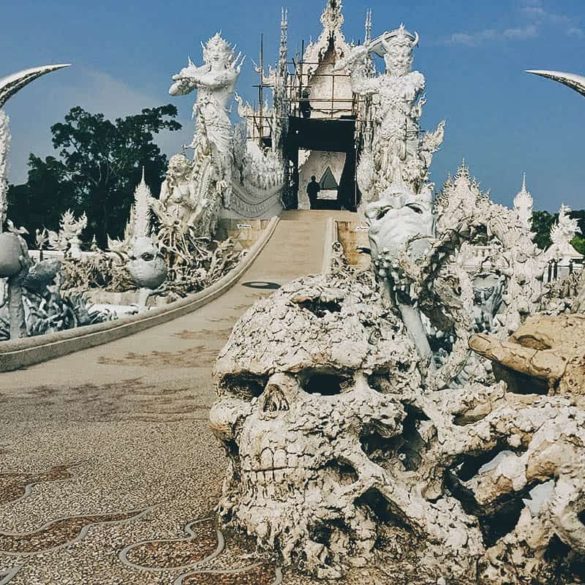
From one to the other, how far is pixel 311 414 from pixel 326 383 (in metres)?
0.28

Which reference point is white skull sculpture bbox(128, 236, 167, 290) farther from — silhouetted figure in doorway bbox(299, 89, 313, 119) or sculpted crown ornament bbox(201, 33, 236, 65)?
silhouetted figure in doorway bbox(299, 89, 313, 119)

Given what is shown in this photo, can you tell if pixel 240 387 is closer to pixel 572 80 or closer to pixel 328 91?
pixel 572 80

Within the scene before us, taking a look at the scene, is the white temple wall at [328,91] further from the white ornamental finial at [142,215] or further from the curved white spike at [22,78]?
the curved white spike at [22,78]

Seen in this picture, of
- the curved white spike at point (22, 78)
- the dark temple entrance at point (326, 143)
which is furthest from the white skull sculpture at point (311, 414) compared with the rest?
the dark temple entrance at point (326, 143)

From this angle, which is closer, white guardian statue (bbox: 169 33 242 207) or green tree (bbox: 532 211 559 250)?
white guardian statue (bbox: 169 33 242 207)

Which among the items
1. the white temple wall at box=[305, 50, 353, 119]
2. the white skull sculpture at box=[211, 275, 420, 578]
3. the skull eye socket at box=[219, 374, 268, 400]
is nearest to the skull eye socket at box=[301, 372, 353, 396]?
the white skull sculpture at box=[211, 275, 420, 578]

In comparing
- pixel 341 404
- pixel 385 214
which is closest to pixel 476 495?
pixel 341 404

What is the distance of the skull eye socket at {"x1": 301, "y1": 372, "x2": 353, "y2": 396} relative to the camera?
2621 millimetres

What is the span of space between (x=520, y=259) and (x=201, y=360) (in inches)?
162

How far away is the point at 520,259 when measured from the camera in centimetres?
411

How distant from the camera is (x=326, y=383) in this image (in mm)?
2736

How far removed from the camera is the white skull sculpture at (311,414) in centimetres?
240

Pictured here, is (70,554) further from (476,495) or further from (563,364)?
(563,364)

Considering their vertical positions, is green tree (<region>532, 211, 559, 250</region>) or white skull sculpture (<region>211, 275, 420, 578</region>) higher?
green tree (<region>532, 211, 559, 250</region>)
